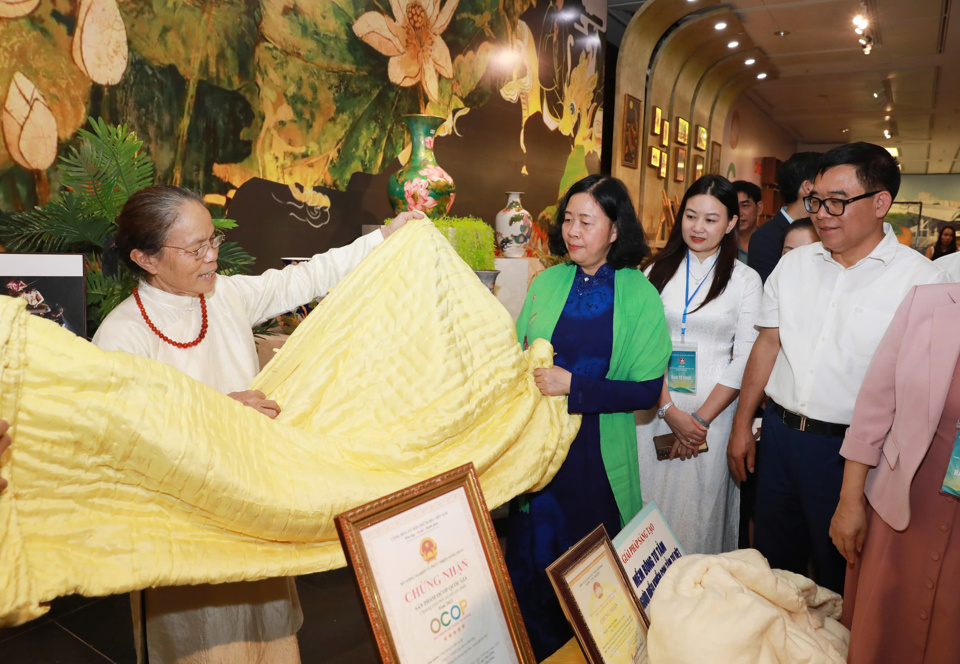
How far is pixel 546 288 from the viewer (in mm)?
2105

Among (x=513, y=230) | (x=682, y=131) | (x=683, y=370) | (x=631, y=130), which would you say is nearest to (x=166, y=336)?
(x=683, y=370)

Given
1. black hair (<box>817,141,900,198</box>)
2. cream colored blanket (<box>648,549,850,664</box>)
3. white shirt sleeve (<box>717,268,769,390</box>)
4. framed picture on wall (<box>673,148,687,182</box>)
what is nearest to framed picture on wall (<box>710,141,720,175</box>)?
framed picture on wall (<box>673,148,687,182</box>)

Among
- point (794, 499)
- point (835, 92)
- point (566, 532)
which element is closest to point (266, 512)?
point (566, 532)

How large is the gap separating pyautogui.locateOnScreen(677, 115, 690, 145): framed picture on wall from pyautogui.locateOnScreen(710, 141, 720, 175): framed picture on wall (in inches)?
47.9

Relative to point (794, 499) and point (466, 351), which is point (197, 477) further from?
point (794, 499)

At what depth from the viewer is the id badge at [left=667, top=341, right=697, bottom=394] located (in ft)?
8.21

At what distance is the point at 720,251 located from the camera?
8.56 feet

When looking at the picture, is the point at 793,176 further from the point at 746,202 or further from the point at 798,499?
the point at 798,499

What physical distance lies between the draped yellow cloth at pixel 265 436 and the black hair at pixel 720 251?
3.91ft

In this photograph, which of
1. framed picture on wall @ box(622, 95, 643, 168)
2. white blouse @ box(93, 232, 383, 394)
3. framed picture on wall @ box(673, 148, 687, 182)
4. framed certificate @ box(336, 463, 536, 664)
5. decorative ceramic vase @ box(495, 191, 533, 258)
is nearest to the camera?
framed certificate @ box(336, 463, 536, 664)

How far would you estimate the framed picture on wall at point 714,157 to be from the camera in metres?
10.1

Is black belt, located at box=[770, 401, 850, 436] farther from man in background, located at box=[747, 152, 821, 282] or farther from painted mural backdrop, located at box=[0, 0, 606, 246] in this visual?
painted mural backdrop, located at box=[0, 0, 606, 246]

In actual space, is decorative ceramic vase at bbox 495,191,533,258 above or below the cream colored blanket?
above

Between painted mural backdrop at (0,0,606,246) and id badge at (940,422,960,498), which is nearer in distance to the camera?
id badge at (940,422,960,498)
